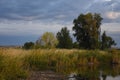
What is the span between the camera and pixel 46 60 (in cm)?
3616

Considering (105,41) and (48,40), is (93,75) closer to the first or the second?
(48,40)

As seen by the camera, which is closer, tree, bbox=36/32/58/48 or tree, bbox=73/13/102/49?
tree, bbox=36/32/58/48

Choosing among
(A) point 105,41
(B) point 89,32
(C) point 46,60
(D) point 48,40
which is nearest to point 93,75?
(C) point 46,60

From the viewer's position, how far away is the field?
16886 millimetres

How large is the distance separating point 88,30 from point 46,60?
34.6 metres

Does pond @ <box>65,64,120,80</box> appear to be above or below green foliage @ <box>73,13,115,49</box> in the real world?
below

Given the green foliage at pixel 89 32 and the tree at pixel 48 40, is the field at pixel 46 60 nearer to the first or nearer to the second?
the tree at pixel 48 40

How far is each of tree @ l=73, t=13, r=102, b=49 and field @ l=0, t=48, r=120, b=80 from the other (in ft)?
67.7

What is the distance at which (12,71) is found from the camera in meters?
17.0

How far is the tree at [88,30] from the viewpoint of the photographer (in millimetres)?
69062

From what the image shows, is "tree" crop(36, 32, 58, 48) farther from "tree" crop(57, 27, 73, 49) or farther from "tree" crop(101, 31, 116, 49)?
"tree" crop(101, 31, 116, 49)

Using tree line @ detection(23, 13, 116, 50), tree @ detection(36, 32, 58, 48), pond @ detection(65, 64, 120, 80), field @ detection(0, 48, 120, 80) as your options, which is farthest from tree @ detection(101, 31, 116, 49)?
pond @ detection(65, 64, 120, 80)

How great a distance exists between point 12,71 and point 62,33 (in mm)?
53899

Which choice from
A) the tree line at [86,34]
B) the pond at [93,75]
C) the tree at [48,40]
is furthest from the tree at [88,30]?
the pond at [93,75]
